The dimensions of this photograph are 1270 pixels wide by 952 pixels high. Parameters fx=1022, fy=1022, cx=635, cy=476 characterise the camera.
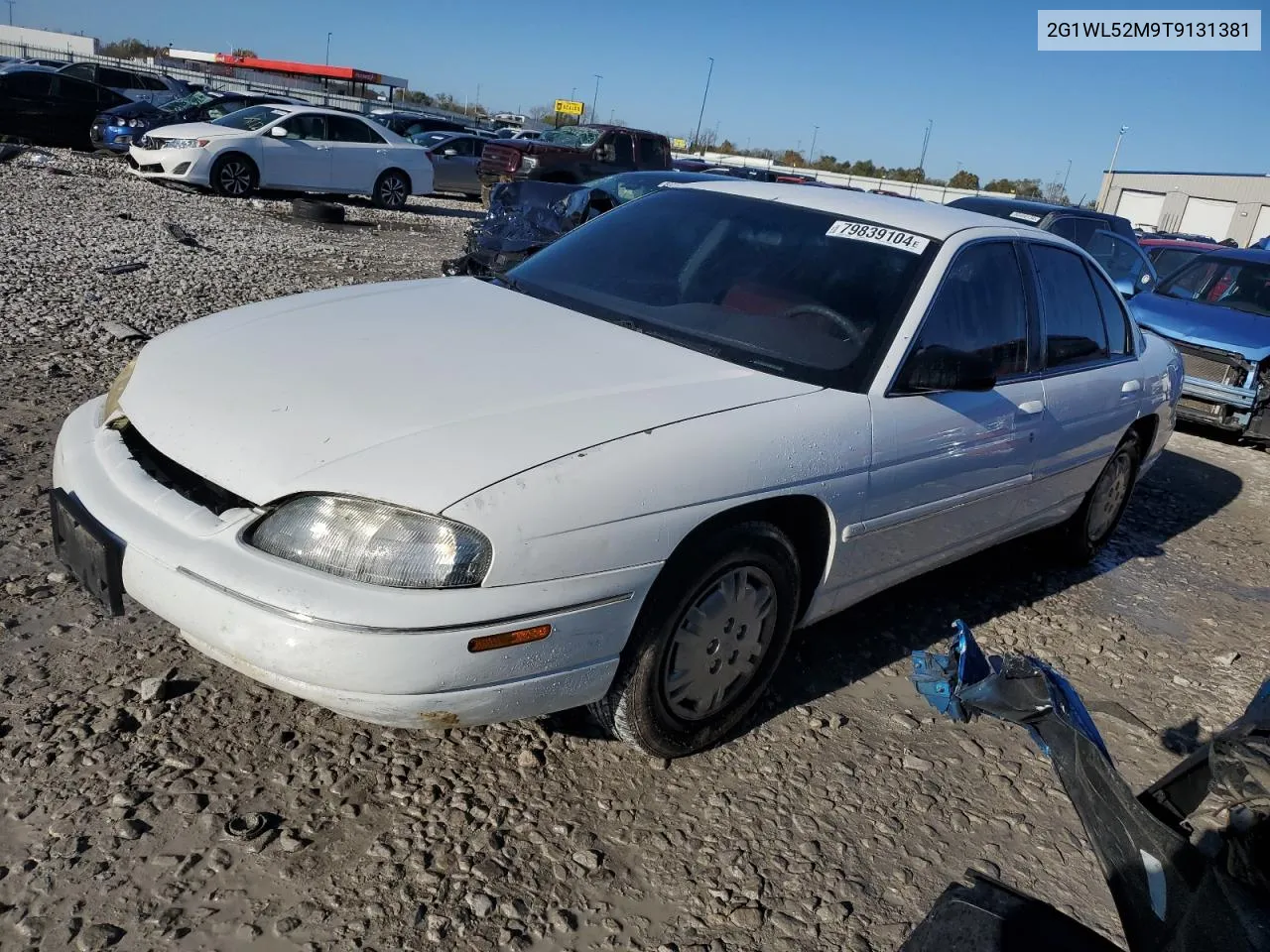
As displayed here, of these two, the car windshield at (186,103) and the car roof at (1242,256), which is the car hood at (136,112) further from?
the car roof at (1242,256)

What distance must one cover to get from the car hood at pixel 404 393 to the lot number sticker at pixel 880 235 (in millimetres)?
813

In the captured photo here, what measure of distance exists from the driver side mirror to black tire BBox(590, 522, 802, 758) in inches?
28.8

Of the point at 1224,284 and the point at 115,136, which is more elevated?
the point at 1224,284

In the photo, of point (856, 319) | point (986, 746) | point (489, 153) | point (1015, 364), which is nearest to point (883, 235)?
point (856, 319)

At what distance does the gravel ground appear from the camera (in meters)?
2.24

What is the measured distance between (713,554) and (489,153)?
17.7 meters

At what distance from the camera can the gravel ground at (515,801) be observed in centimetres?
224

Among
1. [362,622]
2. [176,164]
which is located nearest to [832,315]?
[362,622]

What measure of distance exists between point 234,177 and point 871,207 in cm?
1333

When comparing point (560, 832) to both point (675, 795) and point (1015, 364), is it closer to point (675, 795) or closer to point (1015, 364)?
point (675, 795)

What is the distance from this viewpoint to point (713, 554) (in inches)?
106

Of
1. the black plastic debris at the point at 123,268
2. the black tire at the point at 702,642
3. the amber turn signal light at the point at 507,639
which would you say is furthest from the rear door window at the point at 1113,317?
the black plastic debris at the point at 123,268

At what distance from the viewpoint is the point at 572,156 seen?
19.0m

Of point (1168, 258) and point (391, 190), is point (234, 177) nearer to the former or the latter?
point (391, 190)
